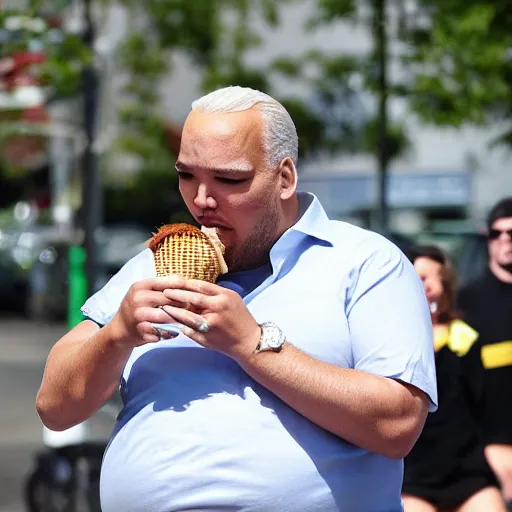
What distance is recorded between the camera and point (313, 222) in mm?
2545

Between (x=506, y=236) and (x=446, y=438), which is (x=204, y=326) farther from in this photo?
(x=506, y=236)

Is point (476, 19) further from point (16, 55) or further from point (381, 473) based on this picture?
point (381, 473)

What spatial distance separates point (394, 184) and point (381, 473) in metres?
23.4

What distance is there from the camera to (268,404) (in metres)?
2.34

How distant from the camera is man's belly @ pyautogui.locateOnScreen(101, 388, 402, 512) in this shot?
2.32 metres

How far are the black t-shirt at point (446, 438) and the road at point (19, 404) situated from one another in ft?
12.2

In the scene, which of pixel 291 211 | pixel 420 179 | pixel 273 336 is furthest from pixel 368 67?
pixel 420 179

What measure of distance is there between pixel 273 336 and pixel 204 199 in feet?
1.03

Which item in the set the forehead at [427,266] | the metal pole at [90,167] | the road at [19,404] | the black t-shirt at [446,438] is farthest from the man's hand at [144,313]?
the metal pole at [90,167]

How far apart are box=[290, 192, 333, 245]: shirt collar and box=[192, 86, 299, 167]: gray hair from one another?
143mm

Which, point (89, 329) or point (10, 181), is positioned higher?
point (89, 329)

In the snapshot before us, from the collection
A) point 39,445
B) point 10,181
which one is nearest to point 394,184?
point 10,181

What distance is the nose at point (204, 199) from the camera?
7.84 ft

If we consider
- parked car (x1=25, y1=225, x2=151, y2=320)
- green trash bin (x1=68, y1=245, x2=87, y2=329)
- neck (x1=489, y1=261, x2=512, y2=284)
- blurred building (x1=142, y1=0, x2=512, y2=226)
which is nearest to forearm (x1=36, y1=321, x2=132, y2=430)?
neck (x1=489, y1=261, x2=512, y2=284)
